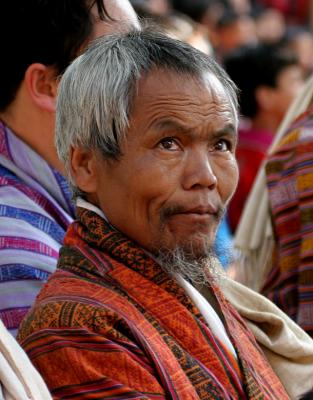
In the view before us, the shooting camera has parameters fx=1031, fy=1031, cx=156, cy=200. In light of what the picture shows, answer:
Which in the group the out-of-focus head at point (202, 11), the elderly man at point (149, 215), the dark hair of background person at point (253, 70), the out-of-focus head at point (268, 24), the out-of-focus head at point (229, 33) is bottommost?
the out-of-focus head at point (268, 24)

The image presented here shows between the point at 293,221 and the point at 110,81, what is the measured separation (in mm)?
1266

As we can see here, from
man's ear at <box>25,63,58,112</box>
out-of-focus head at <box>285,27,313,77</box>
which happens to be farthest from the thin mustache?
out-of-focus head at <box>285,27,313,77</box>

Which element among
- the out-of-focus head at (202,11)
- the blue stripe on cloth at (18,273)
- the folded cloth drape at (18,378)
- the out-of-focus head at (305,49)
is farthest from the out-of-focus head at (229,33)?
the folded cloth drape at (18,378)

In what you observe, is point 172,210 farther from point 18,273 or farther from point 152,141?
point 18,273

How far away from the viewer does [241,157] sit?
6.62 metres

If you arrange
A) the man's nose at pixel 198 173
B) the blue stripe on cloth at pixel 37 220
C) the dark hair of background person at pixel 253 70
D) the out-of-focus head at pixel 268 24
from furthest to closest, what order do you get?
the out-of-focus head at pixel 268 24 < the dark hair of background person at pixel 253 70 < the blue stripe on cloth at pixel 37 220 < the man's nose at pixel 198 173

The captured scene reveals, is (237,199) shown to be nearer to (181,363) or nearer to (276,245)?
(276,245)

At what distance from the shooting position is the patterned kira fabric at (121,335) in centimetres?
211

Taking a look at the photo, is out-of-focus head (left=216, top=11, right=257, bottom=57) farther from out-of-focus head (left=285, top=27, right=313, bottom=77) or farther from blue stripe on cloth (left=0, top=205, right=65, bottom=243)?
blue stripe on cloth (left=0, top=205, right=65, bottom=243)

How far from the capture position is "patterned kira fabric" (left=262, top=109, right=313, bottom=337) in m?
3.26

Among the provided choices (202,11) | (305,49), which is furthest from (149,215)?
(305,49)

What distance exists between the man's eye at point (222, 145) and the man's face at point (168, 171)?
1.4 inches

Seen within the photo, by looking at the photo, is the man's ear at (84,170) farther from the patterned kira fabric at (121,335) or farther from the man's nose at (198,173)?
the man's nose at (198,173)

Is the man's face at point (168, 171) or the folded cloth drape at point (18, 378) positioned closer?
the folded cloth drape at point (18, 378)
